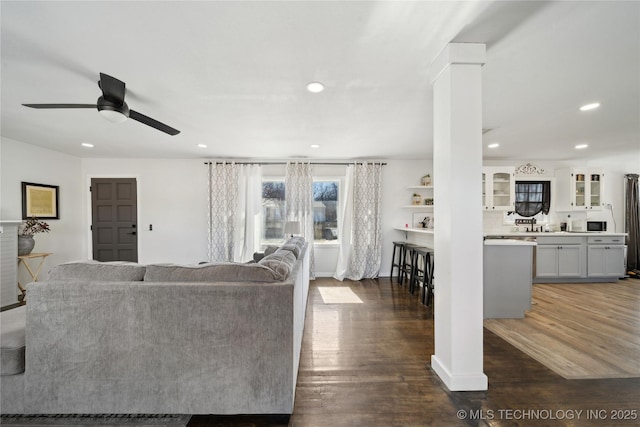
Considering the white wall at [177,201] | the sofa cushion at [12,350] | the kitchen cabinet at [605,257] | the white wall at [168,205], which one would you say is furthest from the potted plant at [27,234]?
the kitchen cabinet at [605,257]

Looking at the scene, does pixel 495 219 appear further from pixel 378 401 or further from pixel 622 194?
pixel 378 401

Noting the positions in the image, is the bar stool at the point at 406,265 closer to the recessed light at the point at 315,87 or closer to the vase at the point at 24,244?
the recessed light at the point at 315,87

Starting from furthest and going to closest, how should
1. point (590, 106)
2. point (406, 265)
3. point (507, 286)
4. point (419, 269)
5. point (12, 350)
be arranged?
point (406, 265), point (419, 269), point (507, 286), point (590, 106), point (12, 350)

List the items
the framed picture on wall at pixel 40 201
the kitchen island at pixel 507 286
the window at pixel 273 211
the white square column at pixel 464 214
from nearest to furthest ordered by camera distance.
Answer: the white square column at pixel 464 214 → the kitchen island at pixel 507 286 → the framed picture on wall at pixel 40 201 → the window at pixel 273 211

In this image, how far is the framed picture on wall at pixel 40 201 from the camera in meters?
3.96

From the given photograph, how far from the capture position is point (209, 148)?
4324 millimetres

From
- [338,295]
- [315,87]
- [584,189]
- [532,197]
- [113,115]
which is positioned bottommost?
[338,295]

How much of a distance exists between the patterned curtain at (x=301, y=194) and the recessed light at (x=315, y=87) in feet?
8.85

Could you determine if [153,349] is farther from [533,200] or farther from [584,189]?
[584,189]

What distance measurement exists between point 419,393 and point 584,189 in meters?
5.96

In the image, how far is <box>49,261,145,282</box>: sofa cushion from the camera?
1552 millimetres

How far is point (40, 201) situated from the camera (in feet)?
13.8

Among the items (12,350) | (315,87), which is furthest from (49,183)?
(315,87)

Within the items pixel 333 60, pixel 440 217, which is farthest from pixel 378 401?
pixel 333 60
